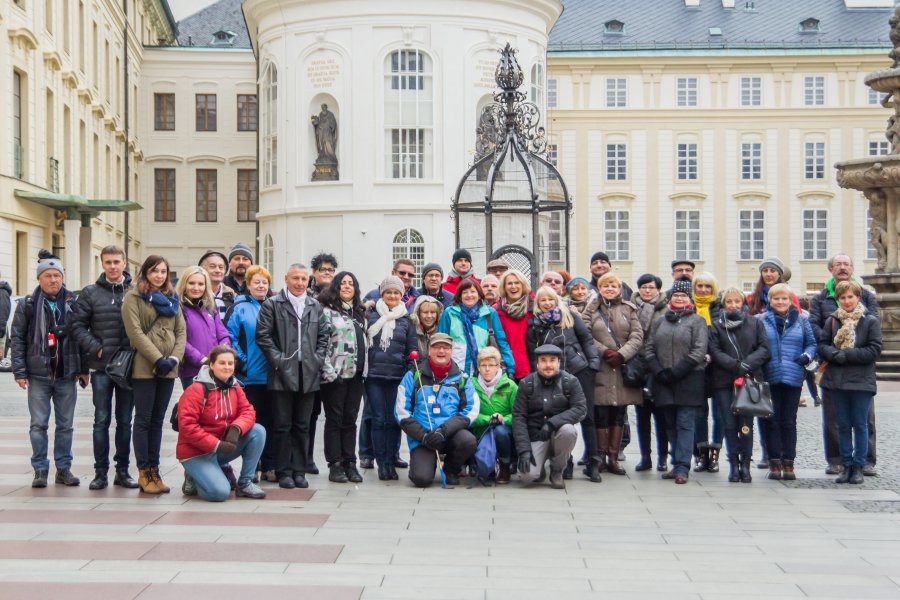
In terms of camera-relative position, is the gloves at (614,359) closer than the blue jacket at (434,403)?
No

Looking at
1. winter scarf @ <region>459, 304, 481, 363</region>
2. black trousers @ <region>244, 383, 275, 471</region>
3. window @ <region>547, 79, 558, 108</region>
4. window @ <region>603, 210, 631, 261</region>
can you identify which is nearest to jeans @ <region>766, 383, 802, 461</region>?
winter scarf @ <region>459, 304, 481, 363</region>

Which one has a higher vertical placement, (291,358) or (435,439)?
(291,358)

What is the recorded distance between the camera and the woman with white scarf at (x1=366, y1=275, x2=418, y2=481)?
11.6 metres

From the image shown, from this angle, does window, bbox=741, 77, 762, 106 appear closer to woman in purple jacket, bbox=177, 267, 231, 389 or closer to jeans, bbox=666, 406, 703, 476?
jeans, bbox=666, 406, 703, 476

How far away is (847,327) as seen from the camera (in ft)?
37.5

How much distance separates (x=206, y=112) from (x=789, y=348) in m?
47.9

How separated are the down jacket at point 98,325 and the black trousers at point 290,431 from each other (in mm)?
1448

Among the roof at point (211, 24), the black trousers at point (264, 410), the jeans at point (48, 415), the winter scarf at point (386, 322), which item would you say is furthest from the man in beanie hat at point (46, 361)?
the roof at point (211, 24)

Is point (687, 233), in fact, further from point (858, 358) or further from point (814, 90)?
point (858, 358)

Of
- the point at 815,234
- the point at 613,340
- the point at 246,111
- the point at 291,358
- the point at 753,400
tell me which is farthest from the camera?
the point at 815,234

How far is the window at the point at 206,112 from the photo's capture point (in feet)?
186

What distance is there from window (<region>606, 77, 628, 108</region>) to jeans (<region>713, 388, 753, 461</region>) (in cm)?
5231

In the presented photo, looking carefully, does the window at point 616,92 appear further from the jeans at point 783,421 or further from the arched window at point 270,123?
the jeans at point 783,421

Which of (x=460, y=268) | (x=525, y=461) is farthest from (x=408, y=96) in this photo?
(x=525, y=461)
